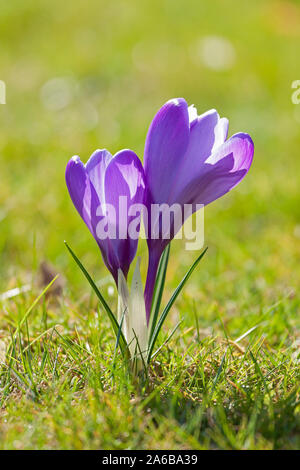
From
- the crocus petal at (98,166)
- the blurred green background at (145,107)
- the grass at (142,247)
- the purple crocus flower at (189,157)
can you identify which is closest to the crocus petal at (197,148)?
the purple crocus flower at (189,157)

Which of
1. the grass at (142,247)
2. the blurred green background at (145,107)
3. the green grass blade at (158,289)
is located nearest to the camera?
the grass at (142,247)

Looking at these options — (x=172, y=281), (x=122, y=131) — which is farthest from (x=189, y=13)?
(x=172, y=281)

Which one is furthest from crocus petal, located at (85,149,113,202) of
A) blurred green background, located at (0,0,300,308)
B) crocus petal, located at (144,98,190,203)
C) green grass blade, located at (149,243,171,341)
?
blurred green background, located at (0,0,300,308)

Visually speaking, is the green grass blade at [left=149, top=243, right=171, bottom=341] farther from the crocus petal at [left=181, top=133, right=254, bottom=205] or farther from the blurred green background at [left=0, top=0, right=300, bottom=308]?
the blurred green background at [left=0, top=0, right=300, bottom=308]

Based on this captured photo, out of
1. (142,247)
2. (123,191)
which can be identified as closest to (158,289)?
(123,191)

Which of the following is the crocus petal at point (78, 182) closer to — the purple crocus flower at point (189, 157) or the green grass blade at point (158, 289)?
the purple crocus flower at point (189, 157)

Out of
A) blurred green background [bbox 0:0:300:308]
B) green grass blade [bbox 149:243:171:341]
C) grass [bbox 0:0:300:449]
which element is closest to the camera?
grass [bbox 0:0:300:449]

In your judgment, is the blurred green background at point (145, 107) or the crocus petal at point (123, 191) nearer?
the crocus petal at point (123, 191)
